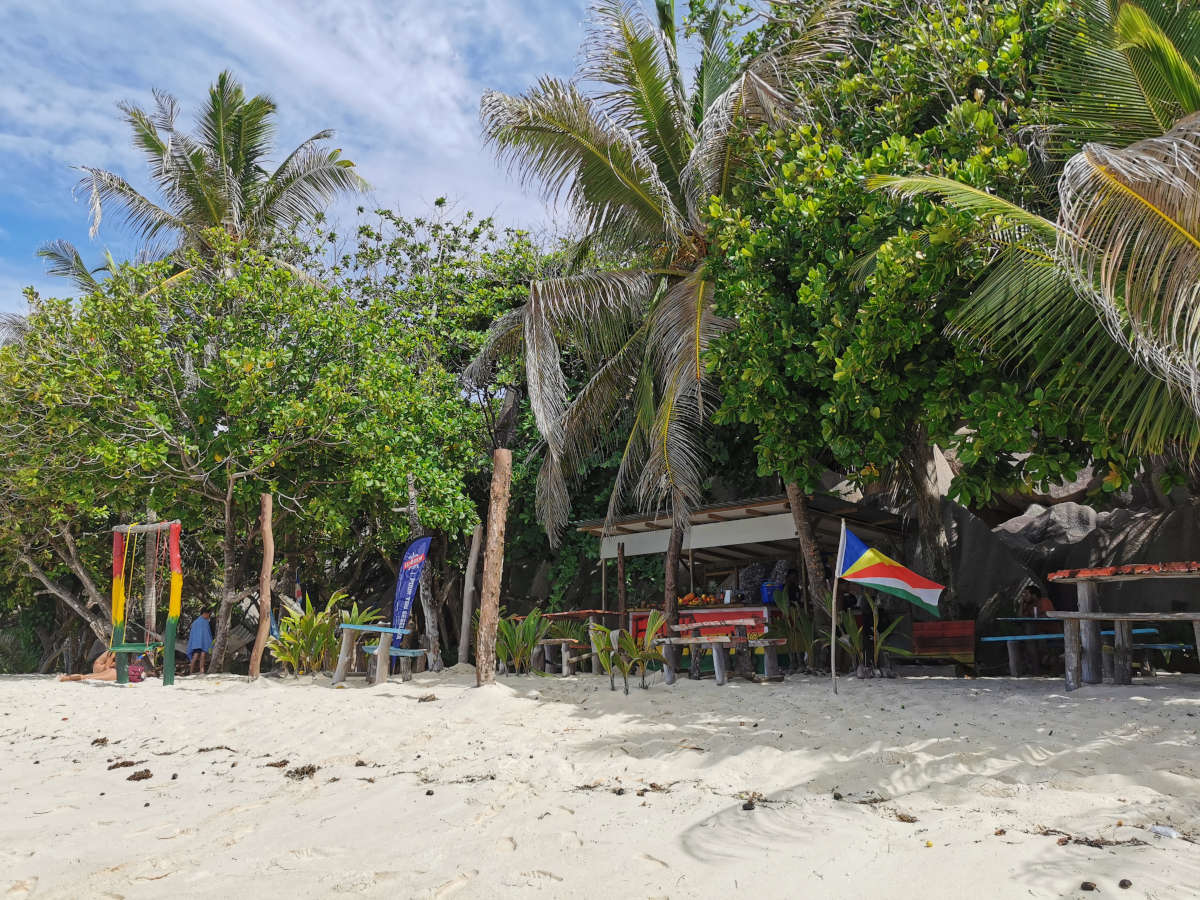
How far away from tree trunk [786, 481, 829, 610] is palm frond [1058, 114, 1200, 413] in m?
5.20

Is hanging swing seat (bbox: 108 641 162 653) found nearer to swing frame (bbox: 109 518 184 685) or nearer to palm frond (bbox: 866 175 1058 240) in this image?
swing frame (bbox: 109 518 184 685)

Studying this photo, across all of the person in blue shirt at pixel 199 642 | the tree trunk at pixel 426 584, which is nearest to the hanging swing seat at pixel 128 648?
the tree trunk at pixel 426 584

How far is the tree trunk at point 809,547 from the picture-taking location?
1029cm

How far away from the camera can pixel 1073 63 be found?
7.68 m

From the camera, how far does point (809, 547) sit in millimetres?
10359

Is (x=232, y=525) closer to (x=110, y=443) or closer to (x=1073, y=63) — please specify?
(x=110, y=443)

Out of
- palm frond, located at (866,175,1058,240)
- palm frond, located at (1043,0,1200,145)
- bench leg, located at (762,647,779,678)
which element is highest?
palm frond, located at (1043,0,1200,145)

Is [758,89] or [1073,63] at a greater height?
[758,89]

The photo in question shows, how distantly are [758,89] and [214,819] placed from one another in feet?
29.4

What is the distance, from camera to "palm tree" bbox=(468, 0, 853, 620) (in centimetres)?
1034

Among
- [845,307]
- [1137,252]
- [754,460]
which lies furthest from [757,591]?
[1137,252]

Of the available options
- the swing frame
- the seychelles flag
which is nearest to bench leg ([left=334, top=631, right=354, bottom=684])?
the swing frame

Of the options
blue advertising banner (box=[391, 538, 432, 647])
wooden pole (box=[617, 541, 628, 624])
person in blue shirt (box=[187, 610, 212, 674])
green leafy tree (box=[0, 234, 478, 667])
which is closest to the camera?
blue advertising banner (box=[391, 538, 432, 647])

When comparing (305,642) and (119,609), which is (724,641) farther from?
(119,609)
